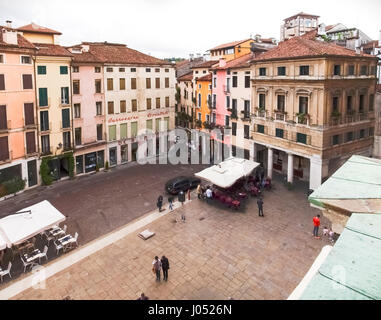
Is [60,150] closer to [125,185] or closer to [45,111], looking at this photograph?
[45,111]

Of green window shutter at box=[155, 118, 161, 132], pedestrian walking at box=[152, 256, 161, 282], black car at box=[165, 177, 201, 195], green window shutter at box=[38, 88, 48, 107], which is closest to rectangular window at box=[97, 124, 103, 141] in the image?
green window shutter at box=[38, 88, 48, 107]

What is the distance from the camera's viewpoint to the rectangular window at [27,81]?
30.9m

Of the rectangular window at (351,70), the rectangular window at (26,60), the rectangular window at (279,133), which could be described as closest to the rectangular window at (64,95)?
the rectangular window at (26,60)

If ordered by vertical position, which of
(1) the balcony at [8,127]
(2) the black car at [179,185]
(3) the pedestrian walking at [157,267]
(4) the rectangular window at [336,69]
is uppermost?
(4) the rectangular window at [336,69]

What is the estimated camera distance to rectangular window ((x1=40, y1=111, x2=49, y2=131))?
109 ft

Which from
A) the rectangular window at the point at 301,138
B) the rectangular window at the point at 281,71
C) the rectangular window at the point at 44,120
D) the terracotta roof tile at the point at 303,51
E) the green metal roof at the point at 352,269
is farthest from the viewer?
the rectangular window at the point at 44,120

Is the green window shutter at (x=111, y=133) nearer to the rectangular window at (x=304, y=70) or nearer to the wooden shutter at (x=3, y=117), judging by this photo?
the wooden shutter at (x=3, y=117)

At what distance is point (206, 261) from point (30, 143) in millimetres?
23131

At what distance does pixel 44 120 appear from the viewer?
109 ft

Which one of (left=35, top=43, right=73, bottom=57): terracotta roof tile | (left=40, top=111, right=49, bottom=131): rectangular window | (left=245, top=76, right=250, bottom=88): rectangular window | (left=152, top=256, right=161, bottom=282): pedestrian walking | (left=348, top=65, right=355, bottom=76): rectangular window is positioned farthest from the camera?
(left=245, top=76, right=250, bottom=88): rectangular window

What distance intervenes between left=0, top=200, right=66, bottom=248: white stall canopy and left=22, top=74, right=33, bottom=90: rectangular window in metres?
15.5

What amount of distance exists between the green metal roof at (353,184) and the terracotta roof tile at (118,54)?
36.1 metres

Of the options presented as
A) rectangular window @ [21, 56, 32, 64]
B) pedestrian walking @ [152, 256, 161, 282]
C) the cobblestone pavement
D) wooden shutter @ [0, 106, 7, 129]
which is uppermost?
rectangular window @ [21, 56, 32, 64]

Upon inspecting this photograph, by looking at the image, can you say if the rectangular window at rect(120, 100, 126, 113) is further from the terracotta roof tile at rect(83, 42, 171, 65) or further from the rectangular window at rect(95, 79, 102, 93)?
the terracotta roof tile at rect(83, 42, 171, 65)
